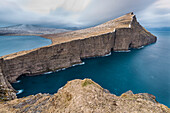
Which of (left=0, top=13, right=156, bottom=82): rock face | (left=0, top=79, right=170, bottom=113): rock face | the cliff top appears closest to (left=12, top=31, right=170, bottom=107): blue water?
(left=0, top=13, right=156, bottom=82): rock face

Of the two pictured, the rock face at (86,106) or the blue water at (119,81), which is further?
the blue water at (119,81)

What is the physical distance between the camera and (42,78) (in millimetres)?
36031

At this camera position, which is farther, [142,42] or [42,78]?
[142,42]

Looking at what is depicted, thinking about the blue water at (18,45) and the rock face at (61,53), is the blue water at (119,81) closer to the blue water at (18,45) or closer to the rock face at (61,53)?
the rock face at (61,53)

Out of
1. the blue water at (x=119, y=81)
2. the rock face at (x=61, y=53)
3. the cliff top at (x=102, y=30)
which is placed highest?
the cliff top at (x=102, y=30)

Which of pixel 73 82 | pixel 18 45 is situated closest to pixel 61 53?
pixel 73 82

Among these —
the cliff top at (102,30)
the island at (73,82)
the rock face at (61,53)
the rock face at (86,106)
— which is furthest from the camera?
the cliff top at (102,30)

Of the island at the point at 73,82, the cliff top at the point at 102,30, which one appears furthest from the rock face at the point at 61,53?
the cliff top at the point at 102,30

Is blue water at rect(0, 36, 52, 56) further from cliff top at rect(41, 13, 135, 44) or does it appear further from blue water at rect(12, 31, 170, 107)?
blue water at rect(12, 31, 170, 107)

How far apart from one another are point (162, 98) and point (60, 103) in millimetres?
30592

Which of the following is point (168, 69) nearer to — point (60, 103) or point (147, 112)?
point (147, 112)

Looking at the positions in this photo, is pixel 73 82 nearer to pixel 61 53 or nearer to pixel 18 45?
pixel 61 53

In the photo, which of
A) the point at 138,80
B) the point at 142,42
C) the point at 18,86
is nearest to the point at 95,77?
the point at 138,80

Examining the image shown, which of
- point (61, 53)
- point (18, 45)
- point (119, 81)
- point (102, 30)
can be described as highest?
point (102, 30)
